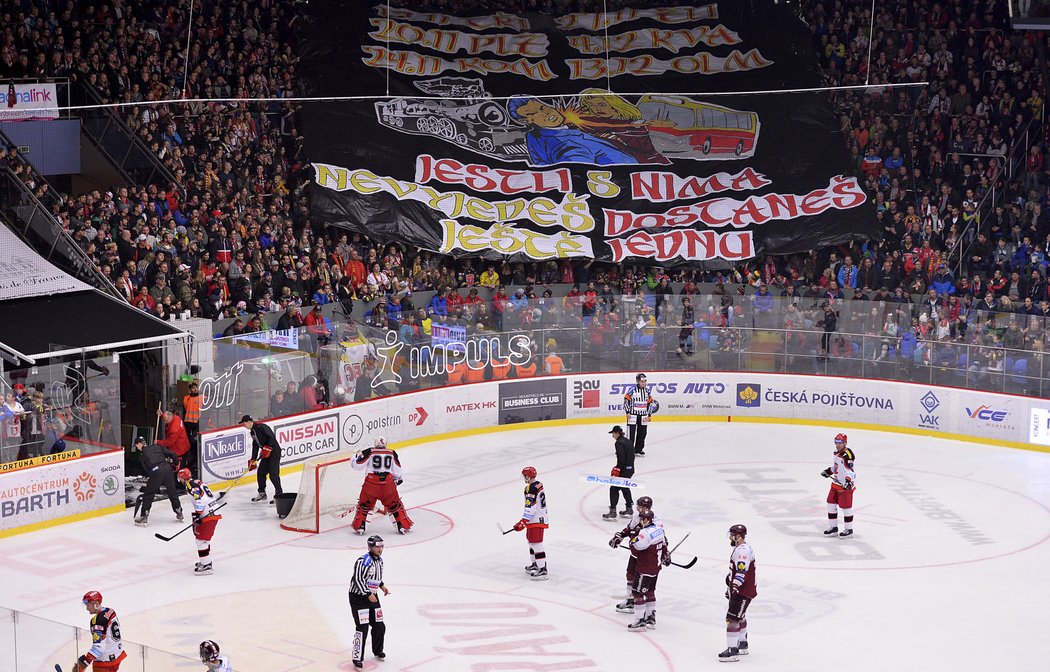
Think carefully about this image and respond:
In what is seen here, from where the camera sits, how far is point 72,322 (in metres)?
22.8

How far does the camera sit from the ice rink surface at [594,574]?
49.3 ft

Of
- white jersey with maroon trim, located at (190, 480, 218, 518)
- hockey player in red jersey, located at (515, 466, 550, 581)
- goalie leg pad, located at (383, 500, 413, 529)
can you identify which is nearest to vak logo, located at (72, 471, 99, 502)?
white jersey with maroon trim, located at (190, 480, 218, 518)

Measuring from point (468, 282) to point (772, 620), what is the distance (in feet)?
49.2

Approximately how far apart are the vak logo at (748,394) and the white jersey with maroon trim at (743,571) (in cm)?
1272

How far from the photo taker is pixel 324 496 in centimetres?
1975

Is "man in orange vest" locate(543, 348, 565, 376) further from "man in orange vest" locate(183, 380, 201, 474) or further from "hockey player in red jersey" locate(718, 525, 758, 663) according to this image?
"hockey player in red jersey" locate(718, 525, 758, 663)

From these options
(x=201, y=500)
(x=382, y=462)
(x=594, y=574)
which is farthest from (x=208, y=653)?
(x=382, y=462)

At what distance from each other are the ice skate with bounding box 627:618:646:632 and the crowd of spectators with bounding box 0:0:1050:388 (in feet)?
33.8

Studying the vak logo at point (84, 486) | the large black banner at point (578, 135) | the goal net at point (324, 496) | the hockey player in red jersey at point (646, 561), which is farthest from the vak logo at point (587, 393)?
the hockey player in red jersey at point (646, 561)

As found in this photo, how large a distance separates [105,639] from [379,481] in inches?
275

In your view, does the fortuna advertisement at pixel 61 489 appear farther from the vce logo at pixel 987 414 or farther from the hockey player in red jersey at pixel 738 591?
the vce logo at pixel 987 414

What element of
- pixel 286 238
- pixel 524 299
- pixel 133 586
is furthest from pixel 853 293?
pixel 133 586

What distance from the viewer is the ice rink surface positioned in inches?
591

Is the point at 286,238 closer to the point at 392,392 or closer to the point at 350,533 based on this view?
the point at 392,392
